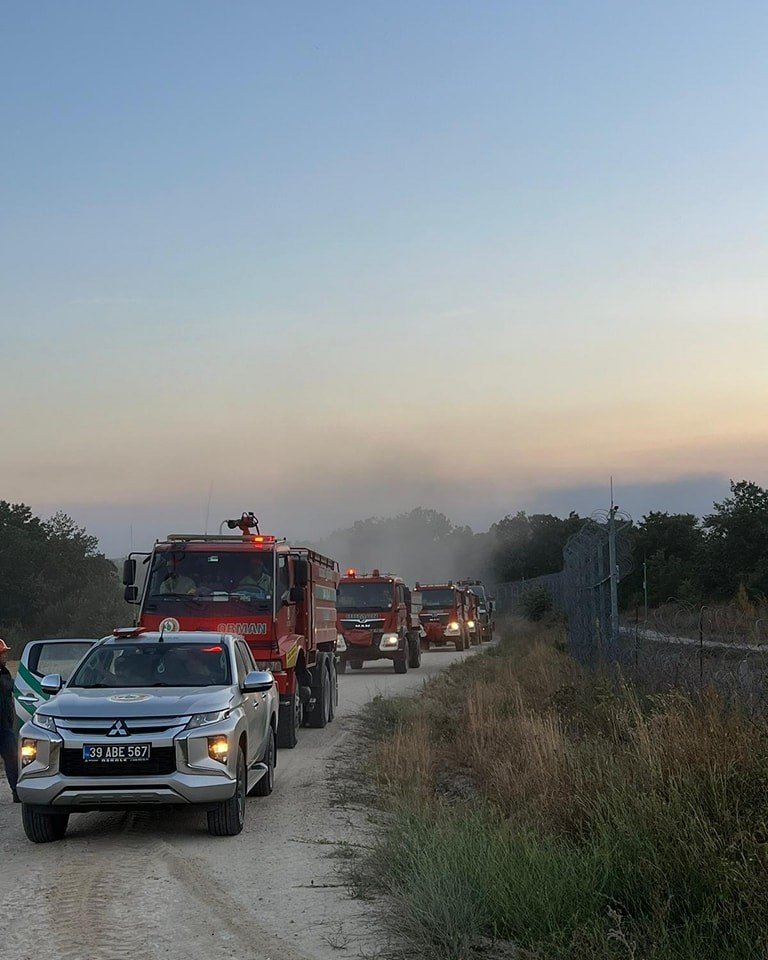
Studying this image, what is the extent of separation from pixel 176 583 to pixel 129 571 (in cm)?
66

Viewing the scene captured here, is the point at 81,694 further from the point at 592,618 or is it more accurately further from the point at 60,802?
the point at 592,618

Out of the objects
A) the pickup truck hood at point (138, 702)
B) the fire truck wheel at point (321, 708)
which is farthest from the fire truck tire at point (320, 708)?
the pickup truck hood at point (138, 702)

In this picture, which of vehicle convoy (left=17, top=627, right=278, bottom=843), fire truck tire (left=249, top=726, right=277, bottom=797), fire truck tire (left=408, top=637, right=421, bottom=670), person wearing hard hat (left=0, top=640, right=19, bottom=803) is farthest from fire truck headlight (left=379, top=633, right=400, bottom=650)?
vehicle convoy (left=17, top=627, right=278, bottom=843)

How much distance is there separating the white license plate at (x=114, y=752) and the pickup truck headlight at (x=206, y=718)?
0.43 metres

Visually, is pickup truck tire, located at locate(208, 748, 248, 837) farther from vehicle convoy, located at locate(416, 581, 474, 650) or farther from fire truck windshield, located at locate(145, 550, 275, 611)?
vehicle convoy, located at locate(416, 581, 474, 650)

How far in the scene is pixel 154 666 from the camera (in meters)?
11.6

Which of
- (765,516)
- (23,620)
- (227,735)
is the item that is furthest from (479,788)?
(23,620)

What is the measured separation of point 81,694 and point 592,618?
11.8 m

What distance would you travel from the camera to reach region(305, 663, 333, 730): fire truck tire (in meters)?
19.6

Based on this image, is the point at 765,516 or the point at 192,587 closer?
the point at 192,587

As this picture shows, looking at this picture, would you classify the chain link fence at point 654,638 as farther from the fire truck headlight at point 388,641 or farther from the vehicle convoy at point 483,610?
the vehicle convoy at point 483,610

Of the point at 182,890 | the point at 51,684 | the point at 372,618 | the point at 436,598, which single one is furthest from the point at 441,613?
the point at 182,890

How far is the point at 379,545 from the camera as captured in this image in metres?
147

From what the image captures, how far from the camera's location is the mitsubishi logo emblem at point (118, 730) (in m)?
10.0
